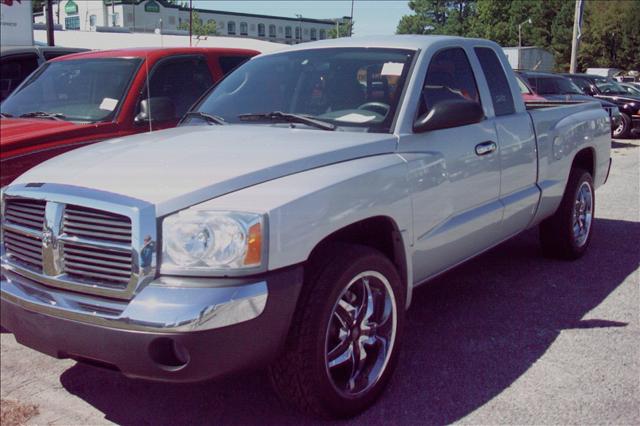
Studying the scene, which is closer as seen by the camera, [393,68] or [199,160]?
[199,160]

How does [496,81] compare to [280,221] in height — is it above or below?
above

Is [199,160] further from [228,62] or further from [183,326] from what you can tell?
[228,62]

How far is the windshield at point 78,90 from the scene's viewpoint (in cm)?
585

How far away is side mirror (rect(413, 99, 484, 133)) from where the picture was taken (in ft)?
12.9

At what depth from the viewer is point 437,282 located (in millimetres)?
5594

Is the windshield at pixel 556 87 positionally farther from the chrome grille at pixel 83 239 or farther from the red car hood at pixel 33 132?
the chrome grille at pixel 83 239

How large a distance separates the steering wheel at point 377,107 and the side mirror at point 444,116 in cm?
18

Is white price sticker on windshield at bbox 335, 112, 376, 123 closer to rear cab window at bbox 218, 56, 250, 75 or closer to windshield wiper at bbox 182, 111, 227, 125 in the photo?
windshield wiper at bbox 182, 111, 227, 125

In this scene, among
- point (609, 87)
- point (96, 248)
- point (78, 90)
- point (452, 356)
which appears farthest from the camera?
point (609, 87)

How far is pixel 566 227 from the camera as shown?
592 centimetres

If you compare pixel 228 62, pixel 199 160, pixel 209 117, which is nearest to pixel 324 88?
pixel 209 117

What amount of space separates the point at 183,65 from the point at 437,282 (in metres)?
2.92

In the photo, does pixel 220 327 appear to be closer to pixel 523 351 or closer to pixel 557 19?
pixel 523 351

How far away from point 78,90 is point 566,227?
4132mm
